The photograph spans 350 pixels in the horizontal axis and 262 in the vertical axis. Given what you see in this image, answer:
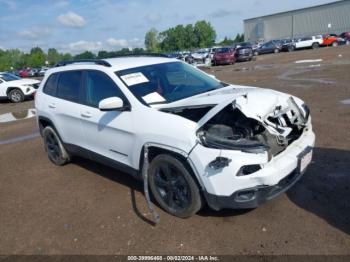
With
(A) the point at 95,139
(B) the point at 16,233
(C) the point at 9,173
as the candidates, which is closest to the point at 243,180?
(A) the point at 95,139

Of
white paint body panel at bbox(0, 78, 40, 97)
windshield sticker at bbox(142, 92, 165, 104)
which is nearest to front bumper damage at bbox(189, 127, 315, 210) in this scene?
windshield sticker at bbox(142, 92, 165, 104)

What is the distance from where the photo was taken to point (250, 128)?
3.64 m

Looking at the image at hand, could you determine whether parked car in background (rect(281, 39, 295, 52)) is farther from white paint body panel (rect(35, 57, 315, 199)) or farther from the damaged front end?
the damaged front end

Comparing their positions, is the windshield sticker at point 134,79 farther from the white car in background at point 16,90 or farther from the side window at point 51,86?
the white car in background at point 16,90

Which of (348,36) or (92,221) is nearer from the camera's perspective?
(92,221)

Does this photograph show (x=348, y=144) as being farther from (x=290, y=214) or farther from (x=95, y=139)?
(x=95, y=139)

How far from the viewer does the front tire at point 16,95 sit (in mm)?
17380

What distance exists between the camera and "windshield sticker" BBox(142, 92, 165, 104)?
403 centimetres

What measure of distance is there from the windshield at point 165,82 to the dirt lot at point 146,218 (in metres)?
1.40

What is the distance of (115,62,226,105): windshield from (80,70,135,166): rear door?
0.74ft

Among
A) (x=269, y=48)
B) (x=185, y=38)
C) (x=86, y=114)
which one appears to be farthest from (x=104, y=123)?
→ (x=185, y=38)

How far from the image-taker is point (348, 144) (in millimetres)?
5402

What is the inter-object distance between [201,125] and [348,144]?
10.8 ft

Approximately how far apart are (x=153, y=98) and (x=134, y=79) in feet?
1.43
